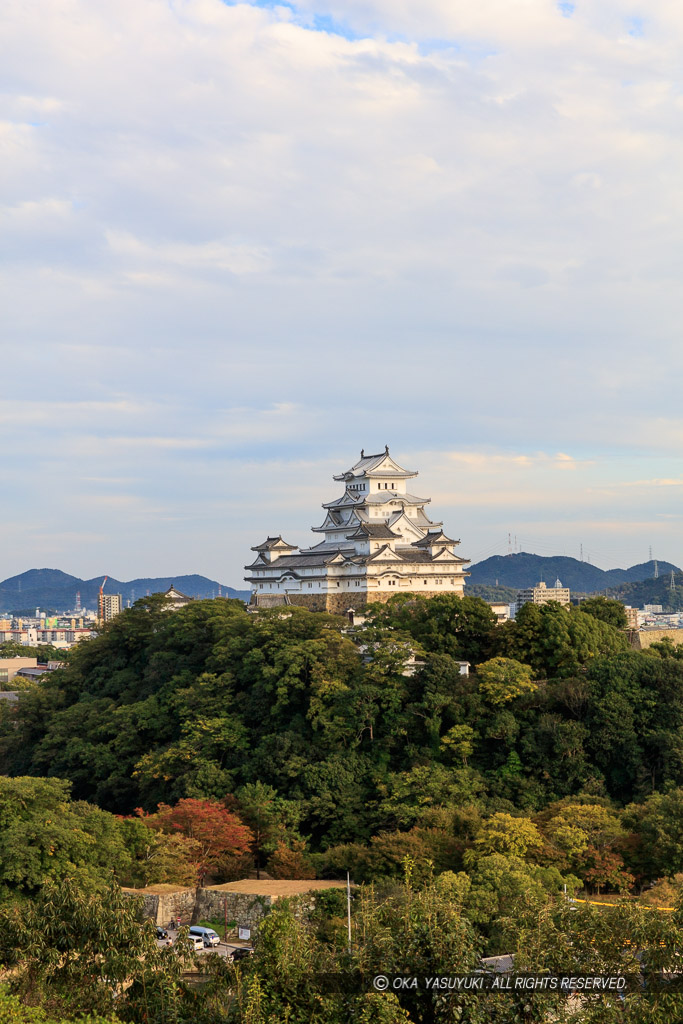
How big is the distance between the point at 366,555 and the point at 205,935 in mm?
16911

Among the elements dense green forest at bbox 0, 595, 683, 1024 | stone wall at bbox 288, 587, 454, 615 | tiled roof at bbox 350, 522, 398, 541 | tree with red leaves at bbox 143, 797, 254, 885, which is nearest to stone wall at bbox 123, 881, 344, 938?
dense green forest at bbox 0, 595, 683, 1024

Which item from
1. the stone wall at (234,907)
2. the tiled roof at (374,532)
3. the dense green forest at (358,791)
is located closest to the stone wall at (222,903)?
the stone wall at (234,907)

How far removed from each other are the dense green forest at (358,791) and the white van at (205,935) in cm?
182

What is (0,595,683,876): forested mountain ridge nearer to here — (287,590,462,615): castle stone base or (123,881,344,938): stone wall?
(287,590,462,615): castle stone base

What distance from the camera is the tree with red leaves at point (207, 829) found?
26203 mm

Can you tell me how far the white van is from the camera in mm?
22016

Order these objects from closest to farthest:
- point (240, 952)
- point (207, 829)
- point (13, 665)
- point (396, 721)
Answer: point (240, 952) < point (207, 829) < point (396, 721) < point (13, 665)

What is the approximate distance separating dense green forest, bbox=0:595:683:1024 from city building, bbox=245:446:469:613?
1.97 metres

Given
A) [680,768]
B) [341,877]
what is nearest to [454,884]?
[341,877]

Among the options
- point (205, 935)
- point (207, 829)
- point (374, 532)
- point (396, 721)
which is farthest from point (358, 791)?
point (374, 532)

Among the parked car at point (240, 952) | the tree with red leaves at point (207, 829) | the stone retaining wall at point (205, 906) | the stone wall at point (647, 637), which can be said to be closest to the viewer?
the parked car at point (240, 952)

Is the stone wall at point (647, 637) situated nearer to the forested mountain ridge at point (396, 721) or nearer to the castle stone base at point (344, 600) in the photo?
the forested mountain ridge at point (396, 721)

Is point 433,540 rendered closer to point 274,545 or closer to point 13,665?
point 274,545

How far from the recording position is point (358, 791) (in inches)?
1131
